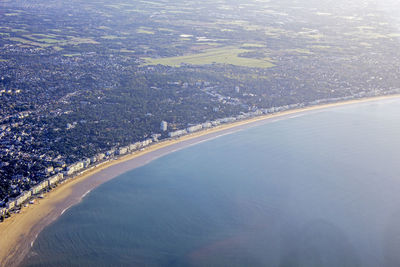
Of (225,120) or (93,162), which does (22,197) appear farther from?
(225,120)

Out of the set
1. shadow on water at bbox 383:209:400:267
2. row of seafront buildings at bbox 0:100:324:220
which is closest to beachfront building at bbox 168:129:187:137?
row of seafront buildings at bbox 0:100:324:220

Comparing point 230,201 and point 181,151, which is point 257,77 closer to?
point 181,151

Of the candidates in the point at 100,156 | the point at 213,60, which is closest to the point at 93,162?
the point at 100,156

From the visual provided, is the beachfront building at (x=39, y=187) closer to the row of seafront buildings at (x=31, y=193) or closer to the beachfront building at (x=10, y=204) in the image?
the row of seafront buildings at (x=31, y=193)

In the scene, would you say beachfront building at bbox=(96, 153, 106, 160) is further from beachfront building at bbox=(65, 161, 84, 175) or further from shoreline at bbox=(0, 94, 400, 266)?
beachfront building at bbox=(65, 161, 84, 175)

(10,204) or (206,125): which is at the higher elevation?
(10,204)

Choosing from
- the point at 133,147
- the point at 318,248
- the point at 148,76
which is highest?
the point at 148,76

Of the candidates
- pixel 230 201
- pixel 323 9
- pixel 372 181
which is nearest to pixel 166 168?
pixel 230 201
